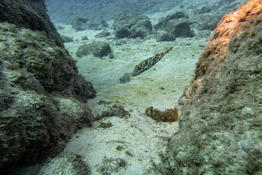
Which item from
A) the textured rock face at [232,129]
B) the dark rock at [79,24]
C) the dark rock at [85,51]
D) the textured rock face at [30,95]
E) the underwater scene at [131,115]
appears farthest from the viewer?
the dark rock at [79,24]

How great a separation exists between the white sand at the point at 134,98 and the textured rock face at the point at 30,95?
1.58 feet

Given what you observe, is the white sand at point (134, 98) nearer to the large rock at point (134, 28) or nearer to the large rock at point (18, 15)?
the large rock at point (134, 28)

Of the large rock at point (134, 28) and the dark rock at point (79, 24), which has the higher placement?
the dark rock at point (79, 24)

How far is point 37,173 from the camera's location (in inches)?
86.7

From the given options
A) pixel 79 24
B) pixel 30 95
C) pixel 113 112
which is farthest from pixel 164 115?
pixel 79 24

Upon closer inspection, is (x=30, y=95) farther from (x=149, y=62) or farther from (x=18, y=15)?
(x=149, y=62)

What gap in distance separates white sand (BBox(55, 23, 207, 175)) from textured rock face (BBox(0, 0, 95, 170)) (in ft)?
1.58

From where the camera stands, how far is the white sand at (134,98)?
2752mm

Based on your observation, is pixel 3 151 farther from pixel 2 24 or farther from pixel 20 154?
pixel 2 24

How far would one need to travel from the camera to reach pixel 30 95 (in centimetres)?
236

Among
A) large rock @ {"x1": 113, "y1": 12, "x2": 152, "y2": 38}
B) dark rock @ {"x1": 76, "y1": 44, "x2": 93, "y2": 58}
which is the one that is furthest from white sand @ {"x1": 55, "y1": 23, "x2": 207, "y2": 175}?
large rock @ {"x1": 113, "y1": 12, "x2": 152, "y2": 38}

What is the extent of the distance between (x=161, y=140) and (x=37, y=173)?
244 centimetres

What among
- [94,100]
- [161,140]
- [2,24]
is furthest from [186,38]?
[2,24]

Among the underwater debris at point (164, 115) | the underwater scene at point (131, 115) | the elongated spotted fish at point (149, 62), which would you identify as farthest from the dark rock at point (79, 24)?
the underwater debris at point (164, 115)
